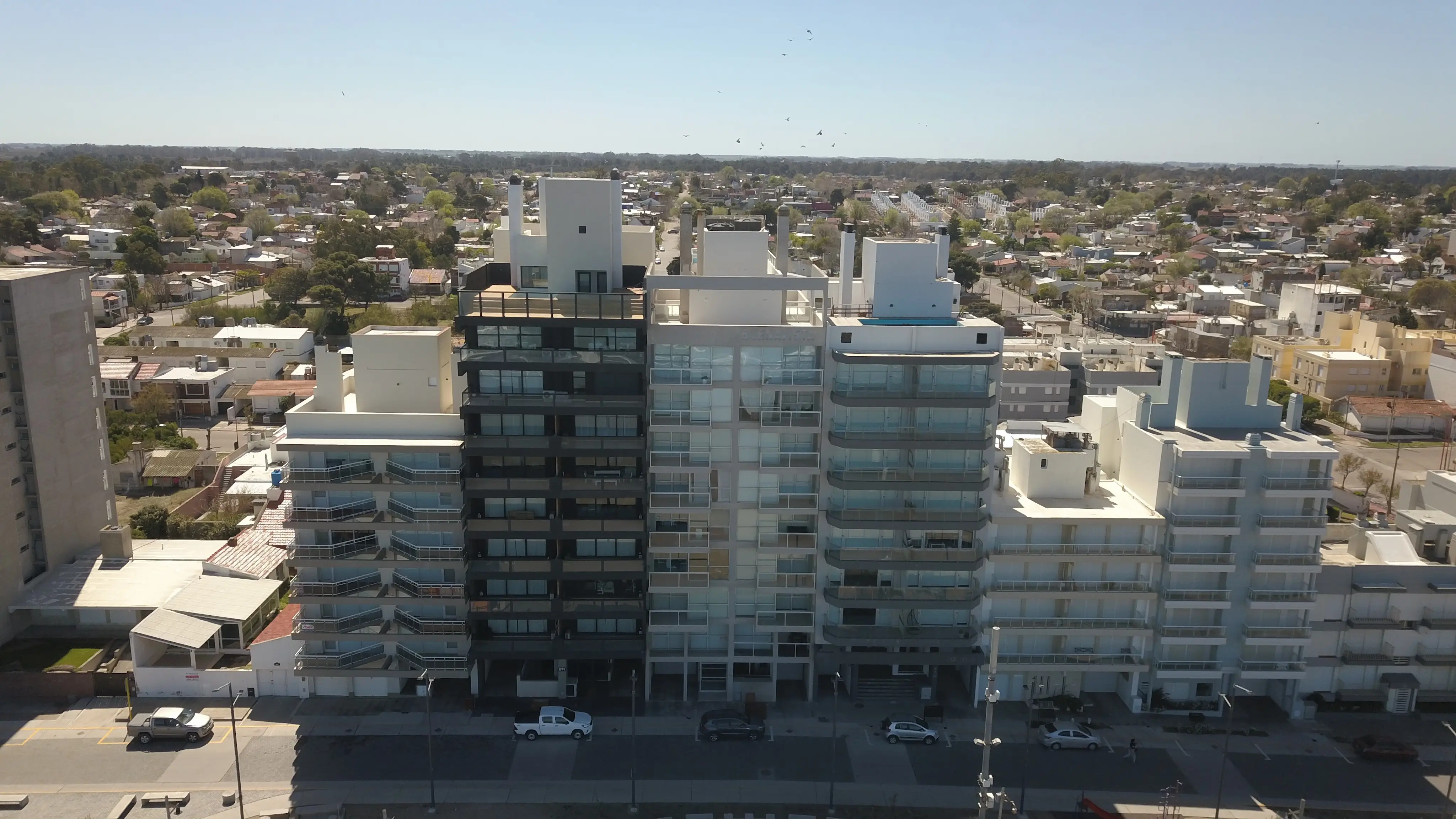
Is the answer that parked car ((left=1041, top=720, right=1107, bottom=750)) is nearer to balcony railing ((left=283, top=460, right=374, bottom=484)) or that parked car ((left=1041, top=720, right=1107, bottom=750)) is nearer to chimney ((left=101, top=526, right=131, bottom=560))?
balcony railing ((left=283, top=460, right=374, bottom=484))

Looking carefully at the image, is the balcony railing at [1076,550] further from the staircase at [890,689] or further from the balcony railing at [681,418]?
the balcony railing at [681,418]

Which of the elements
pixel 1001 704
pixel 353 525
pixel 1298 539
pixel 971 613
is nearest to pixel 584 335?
pixel 353 525

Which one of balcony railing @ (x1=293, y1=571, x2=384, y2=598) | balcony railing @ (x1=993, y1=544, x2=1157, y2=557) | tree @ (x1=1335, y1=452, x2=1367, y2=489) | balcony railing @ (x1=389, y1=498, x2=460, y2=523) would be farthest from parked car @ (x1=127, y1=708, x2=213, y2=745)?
tree @ (x1=1335, y1=452, x2=1367, y2=489)

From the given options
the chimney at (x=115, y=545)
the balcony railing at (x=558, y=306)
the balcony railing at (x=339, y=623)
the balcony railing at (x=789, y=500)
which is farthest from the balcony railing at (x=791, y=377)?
the chimney at (x=115, y=545)

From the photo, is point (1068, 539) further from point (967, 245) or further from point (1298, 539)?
point (967, 245)

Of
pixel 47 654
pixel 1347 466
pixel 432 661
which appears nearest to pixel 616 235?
pixel 432 661

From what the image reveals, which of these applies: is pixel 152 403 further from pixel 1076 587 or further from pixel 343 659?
pixel 1076 587
